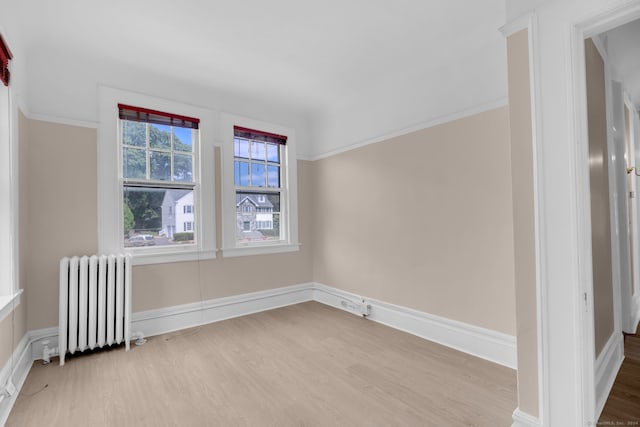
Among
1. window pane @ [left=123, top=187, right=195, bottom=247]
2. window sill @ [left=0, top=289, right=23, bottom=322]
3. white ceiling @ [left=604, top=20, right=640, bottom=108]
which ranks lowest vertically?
window sill @ [left=0, top=289, right=23, bottom=322]

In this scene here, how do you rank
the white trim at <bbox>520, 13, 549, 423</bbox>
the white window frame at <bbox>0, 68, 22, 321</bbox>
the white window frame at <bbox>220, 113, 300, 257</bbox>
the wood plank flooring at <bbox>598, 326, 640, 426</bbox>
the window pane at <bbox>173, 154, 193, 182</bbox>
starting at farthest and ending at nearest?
1. the white window frame at <bbox>220, 113, 300, 257</bbox>
2. the window pane at <bbox>173, 154, 193, 182</bbox>
3. the white window frame at <bbox>0, 68, 22, 321</bbox>
4. the wood plank flooring at <bbox>598, 326, 640, 426</bbox>
5. the white trim at <bbox>520, 13, 549, 423</bbox>

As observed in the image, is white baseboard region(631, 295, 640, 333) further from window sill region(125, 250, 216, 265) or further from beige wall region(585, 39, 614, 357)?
window sill region(125, 250, 216, 265)

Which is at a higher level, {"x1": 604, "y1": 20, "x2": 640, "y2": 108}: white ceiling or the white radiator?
{"x1": 604, "y1": 20, "x2": 640, "y2": 108}: white ceiling

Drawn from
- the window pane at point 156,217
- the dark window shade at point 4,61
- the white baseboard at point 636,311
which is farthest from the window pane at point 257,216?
the white baseboard at point 636,311

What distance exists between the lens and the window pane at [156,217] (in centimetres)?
323

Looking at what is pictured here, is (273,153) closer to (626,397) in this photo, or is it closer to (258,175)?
(258,175)

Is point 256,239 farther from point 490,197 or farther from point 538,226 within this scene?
point 538,226

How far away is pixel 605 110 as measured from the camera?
2336 millimetres

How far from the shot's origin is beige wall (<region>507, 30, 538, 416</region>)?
160 cm

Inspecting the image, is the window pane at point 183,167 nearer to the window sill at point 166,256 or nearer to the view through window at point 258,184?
the view through window at point 258,184

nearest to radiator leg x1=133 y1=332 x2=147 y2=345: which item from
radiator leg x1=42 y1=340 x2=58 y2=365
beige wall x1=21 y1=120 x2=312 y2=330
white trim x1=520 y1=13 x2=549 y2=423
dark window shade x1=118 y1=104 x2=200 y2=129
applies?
beige wall x1=21 y1=120 x2=312 y2=330

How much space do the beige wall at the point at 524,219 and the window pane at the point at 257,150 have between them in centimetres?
315

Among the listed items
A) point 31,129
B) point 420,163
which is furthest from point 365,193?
point 31,129

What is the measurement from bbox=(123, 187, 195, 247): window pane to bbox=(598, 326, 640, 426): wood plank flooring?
12.8 feet
